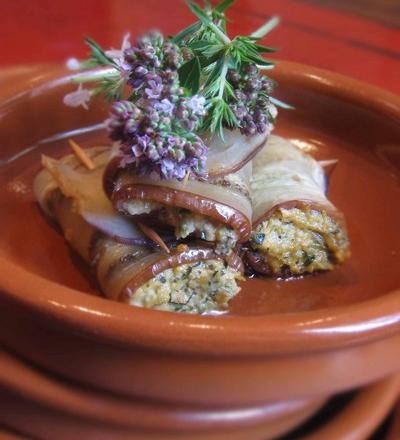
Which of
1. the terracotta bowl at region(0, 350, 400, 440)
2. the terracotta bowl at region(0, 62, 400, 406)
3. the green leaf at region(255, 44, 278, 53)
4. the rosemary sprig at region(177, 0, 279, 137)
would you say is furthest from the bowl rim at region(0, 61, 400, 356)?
the green leaf at region(255, 44, 278, 53)

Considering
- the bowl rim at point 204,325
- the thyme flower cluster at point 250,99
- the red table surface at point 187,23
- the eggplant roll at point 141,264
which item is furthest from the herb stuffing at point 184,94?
the red table surface at point 187,23

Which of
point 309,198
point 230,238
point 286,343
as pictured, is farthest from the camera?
point 309,198

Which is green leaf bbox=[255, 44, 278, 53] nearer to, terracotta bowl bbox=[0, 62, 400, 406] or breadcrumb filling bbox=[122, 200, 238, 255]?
breadcrumb filling bbox=[122, 200, 238, 255]

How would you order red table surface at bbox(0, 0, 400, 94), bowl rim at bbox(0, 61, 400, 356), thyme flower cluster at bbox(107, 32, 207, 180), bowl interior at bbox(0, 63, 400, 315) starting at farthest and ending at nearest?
red table surface at bbox(0, 0, 400, 94) → bowl interior at bbox(0, 63, 400, 315) → thyme flower cluster at bbox(107, 32, 207, 180) → bowl rim at bbox(0, 61, 400, 356)

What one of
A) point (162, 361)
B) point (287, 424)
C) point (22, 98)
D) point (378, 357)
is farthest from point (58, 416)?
point (22, 98)

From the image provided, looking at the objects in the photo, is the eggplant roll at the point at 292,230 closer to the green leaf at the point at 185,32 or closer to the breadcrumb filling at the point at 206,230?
the breadcrumb filling at the point at 206,230

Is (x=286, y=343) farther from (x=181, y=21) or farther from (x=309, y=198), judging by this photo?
(x=181, y=21)
